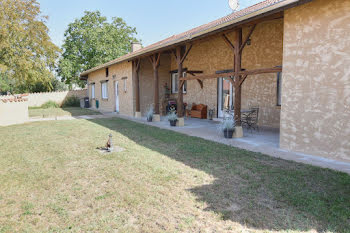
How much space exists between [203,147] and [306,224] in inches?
125

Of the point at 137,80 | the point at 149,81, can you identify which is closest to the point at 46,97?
the point at 149,81

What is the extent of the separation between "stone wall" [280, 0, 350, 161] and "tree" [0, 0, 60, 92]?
20869mm

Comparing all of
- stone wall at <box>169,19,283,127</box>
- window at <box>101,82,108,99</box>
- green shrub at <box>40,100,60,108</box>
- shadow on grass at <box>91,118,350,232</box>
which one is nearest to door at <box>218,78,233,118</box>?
stone wall at <box>169,19,283,127</box>

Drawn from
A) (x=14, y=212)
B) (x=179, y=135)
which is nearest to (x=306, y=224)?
(x=14, y=212)

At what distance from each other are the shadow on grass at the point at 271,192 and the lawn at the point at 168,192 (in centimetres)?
1

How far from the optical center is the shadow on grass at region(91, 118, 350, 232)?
2.44 metres

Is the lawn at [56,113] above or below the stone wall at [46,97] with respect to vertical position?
below

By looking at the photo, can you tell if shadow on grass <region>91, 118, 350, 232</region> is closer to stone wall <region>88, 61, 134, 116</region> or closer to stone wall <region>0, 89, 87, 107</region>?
stone wall <region>88, 61, 134, 116</region>

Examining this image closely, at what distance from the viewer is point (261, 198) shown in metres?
2.93

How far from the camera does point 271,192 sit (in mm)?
3074

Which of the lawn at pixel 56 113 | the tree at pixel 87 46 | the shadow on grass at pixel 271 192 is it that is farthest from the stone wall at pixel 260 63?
the tree at pixel 87 46

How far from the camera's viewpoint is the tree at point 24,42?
738 inches

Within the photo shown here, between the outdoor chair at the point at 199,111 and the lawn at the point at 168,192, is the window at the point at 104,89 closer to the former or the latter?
the outdoor chair at the point at 199,111

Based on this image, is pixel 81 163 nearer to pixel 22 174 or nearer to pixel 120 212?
pixel 22 174
